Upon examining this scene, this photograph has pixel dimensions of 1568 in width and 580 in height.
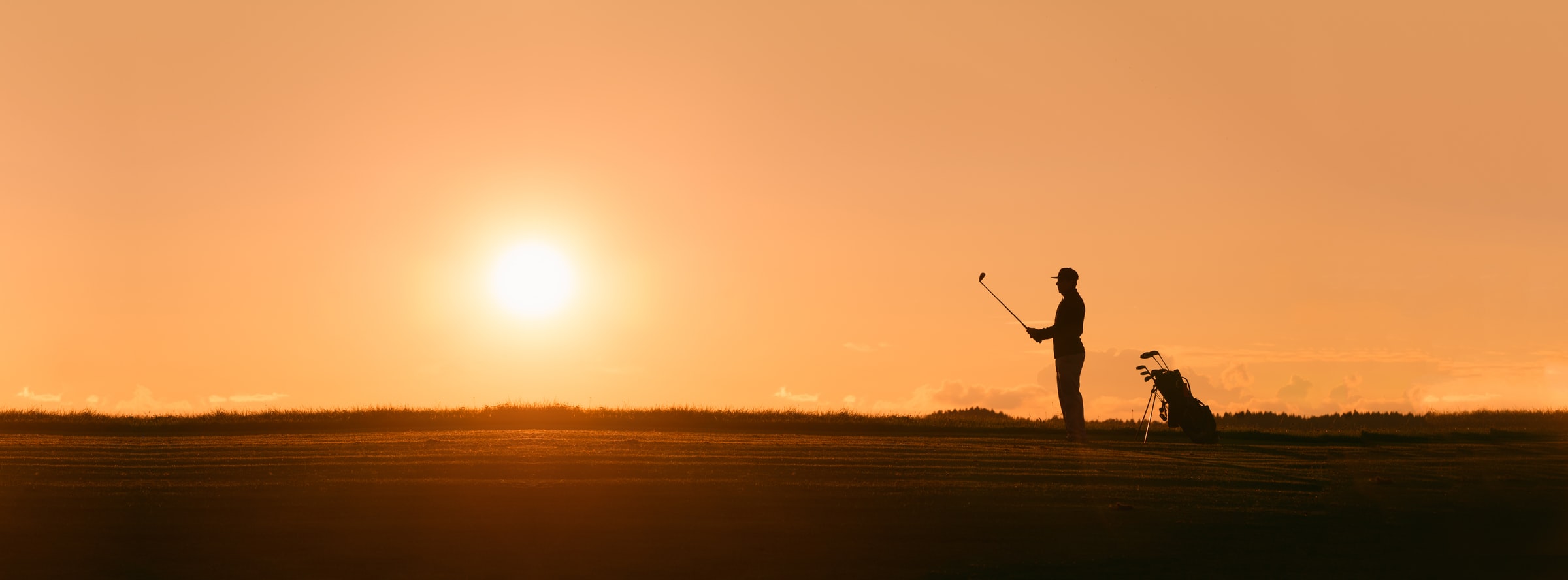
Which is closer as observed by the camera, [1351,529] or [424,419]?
[1351,529]

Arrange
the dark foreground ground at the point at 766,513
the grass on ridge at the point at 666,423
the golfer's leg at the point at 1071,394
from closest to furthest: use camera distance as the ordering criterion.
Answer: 1. the dark foreground ground at the point at 766,513
2. the golfer's leg at the point at 1071,394
3. the grass on ridge at the point at 666,423

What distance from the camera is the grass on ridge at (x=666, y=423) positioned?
2158cm

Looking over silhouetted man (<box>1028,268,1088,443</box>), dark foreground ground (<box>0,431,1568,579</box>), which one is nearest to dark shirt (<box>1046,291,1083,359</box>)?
silhouetted man (<box>1028,268,1088,443</box>)

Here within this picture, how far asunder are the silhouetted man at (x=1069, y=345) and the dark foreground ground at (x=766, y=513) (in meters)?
2.08

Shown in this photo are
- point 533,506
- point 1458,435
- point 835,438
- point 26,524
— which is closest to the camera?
point 26,524

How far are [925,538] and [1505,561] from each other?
151 inches

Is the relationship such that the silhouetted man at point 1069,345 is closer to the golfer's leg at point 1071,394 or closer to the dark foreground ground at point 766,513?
the golfer's leg at point 1071,394

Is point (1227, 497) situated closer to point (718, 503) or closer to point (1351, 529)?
point (1351, 529)

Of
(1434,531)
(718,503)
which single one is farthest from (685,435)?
(1434,531)

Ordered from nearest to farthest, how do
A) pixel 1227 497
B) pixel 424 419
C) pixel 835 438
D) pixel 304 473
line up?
1. pixel 1227 497
2. pixel 304 473
3. pixel 835 438
4. pixel 424 419

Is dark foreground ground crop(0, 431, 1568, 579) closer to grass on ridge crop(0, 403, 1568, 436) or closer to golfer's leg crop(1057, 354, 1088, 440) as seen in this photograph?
golfer's leg crop(1057, 354, 1088, 440)

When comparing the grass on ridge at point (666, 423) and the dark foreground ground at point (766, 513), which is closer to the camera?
the dark foreground ground at point (766, 513)

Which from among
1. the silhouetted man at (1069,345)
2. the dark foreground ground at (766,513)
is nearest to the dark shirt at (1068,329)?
the silhouetted man at (1069,345)

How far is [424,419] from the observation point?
23484 mm
